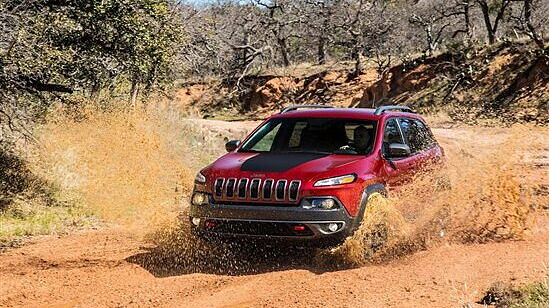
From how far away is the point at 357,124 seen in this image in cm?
811

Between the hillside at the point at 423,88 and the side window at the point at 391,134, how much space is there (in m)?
17.2

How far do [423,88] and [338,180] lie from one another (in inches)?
1076

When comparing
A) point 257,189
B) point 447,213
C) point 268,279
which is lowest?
point 268,279

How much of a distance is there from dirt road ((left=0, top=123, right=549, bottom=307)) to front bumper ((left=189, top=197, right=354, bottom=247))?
324 millimetres

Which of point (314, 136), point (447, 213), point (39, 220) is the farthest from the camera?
point (39, 220)

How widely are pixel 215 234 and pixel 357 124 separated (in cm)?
221

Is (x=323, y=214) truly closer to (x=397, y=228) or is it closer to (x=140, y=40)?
(x=397, y=228)

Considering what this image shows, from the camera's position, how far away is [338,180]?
690cm

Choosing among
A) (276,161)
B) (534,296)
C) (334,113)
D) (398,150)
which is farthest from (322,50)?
(534,296)

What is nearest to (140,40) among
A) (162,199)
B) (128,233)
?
(162,199)

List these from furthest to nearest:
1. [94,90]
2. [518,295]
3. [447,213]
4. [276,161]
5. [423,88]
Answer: [423,88]
[94,90]
[447,213]
[276,161]
[518,295]

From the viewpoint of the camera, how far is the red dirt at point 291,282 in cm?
587

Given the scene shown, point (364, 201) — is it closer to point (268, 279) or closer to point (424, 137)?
point (268, 279)

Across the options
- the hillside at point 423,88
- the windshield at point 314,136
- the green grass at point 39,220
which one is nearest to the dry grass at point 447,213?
the windshield at point 314,136
